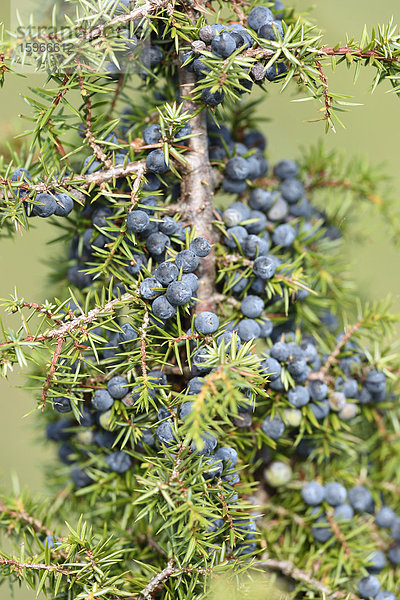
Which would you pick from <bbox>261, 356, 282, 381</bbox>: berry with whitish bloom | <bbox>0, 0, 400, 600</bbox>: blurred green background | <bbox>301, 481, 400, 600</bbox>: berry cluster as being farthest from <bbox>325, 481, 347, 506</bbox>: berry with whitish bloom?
<bbox>0, 0, 400, 600</bbox>: blurred green background

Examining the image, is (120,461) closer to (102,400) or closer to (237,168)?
(102,400)

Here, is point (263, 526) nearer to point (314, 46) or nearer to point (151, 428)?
point (151, 428)

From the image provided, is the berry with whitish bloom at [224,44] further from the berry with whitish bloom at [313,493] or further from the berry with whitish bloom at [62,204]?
the berry with whitish bloom at [313,493]

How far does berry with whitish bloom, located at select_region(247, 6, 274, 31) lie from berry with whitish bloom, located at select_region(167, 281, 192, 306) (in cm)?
16

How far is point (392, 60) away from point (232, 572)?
0.30 meters

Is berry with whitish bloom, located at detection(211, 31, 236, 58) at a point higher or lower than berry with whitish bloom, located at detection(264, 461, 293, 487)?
higher

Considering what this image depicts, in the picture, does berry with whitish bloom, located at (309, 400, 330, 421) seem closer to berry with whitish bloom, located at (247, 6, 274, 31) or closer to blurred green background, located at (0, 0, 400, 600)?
berry with whitish bloom, located at (247, 6, 274, 31)

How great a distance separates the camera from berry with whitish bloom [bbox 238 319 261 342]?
1.12 ft

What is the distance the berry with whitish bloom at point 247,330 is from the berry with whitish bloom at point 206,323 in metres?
0.04

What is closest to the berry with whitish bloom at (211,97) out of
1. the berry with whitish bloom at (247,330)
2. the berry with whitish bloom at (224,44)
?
the berry with whitish bloom at (224,44)

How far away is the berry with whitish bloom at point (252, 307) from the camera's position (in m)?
0.34

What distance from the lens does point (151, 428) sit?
32 centimetres

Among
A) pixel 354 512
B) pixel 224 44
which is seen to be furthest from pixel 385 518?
pixel 224 44

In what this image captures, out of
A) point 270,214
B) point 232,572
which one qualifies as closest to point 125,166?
point 270,214
